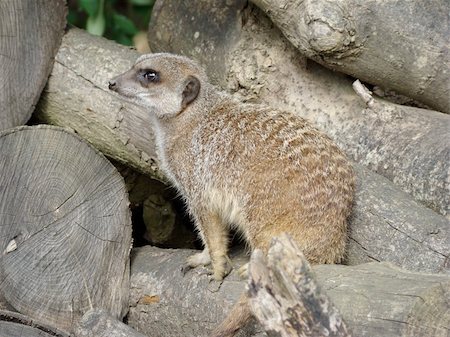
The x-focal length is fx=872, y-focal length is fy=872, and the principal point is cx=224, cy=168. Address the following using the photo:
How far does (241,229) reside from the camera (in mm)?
2855

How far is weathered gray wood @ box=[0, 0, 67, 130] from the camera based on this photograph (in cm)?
316

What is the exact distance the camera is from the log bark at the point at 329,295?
2.07 meters

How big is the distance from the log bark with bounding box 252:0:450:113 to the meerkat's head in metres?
0.41

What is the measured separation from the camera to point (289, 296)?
1861 mm

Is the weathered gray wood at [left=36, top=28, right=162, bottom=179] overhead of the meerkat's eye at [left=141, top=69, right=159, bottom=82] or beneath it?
beneath

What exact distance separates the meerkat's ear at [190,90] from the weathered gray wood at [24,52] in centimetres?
66

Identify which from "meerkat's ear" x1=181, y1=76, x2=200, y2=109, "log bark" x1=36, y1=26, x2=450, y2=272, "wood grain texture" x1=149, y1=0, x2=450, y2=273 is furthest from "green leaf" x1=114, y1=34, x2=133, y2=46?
"meerkat's ear" x1=181, y1=76, x2=200, y2=109

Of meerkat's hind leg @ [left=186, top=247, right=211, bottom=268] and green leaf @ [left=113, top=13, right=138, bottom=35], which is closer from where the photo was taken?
meerkat's hind leg @ [left=186, top=247, right=211, bottom=268]

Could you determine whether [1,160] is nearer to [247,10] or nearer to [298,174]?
[298,174]

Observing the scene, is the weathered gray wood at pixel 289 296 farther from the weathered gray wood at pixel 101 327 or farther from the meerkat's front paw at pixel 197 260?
the meerkat's front paw at pixel 197 260

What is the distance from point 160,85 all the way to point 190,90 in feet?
0.34

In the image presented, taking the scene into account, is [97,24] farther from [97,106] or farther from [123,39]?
[97,106]

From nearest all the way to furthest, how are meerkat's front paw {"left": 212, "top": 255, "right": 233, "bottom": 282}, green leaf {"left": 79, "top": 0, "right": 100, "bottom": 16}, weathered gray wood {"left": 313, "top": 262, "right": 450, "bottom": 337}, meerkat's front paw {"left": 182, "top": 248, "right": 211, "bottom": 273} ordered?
1. weathered gray wood {"left": 313, "top": 262, "right": 450, "bottom": 337}
2. meerkat's front paw {"left": 212, "top": 255, "right": 233, "bottom": 282}
3. meerkat's front paw {"left": 182, "top": 248, "right": 211, "bottom": 273}
4. green leaf {"left": 79, "top": 0, "right": 100, "bottom": 16}

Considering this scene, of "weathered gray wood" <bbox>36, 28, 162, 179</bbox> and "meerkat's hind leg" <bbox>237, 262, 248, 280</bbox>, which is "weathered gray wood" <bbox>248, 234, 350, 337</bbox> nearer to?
"meerkat's hind leg" <bbox>237, 262, 248, 280</bbox>
